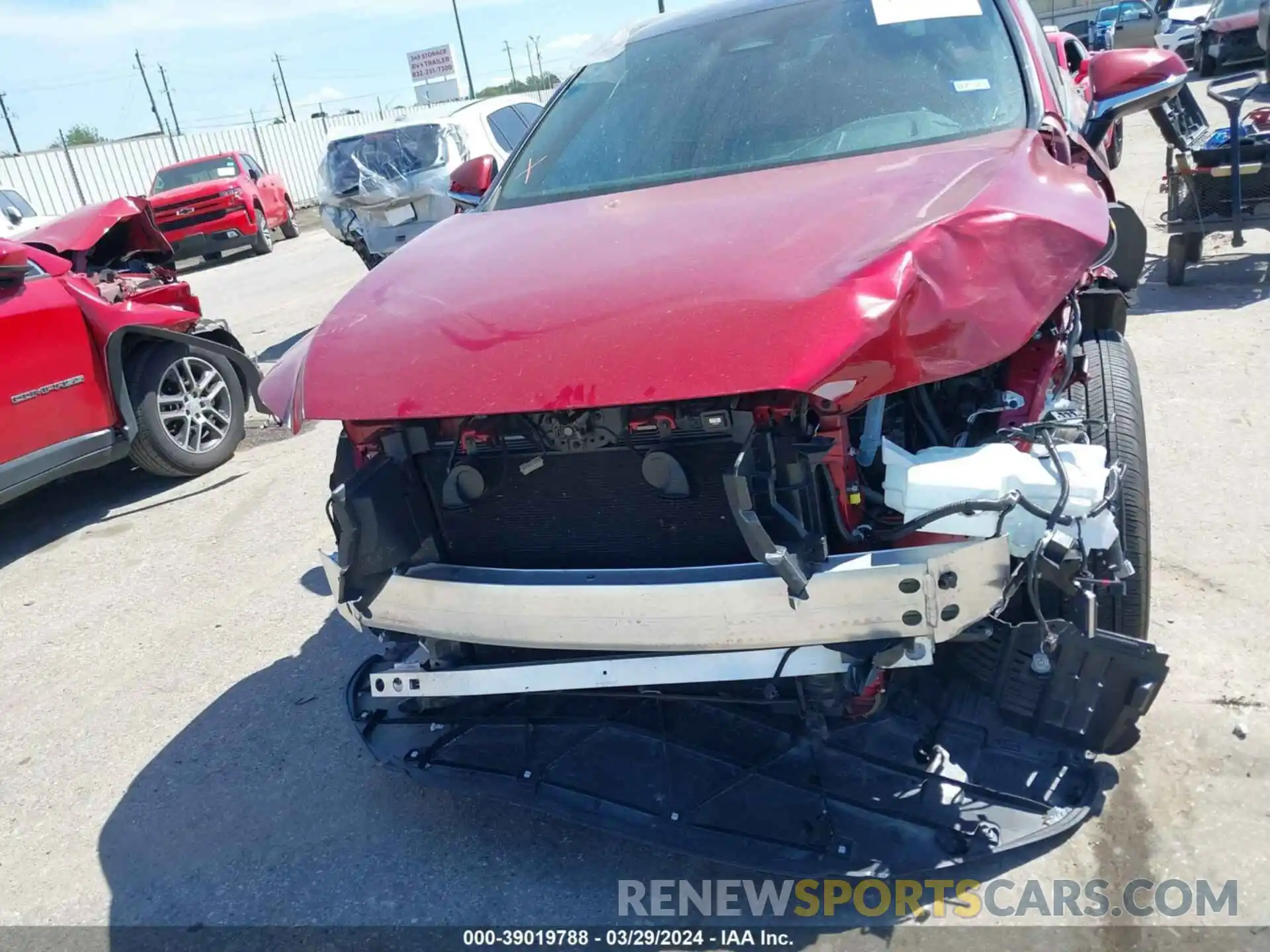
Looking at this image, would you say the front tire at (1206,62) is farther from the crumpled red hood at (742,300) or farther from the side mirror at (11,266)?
the side mirror at (11,266)

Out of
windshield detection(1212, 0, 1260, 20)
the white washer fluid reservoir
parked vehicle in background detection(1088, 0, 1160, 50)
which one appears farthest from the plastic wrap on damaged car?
windshield detection(1212, 0, 1260, 20)

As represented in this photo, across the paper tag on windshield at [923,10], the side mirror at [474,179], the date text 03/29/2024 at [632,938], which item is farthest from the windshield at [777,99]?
the date text 03/29/2024 at [632,938]

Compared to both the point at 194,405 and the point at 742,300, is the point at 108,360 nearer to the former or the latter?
the point at 194,405

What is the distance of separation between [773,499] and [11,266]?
15.6 ft

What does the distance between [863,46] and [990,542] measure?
6.62ft

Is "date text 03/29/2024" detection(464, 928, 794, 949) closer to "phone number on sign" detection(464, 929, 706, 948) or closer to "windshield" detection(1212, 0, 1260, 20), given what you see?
"phone number on sign" detection(464, 929, 706, 948)

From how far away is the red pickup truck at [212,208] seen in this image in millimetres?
17594

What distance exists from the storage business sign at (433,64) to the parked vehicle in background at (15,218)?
54134mm

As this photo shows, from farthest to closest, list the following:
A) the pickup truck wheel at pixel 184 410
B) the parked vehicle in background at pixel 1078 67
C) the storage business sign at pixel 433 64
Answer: the storage business sign at pixel 433 64 < the pickup truck wheel at pixel 184 410 < the parked vehicle in background at pixel 1078 67

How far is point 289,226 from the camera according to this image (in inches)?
813

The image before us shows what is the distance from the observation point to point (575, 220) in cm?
297

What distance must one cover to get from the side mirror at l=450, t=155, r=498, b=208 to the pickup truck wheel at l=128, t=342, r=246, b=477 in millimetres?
2713

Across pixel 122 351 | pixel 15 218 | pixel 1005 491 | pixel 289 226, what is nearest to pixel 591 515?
pixel 1005 491

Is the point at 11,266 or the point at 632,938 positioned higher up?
the point at 11,266
